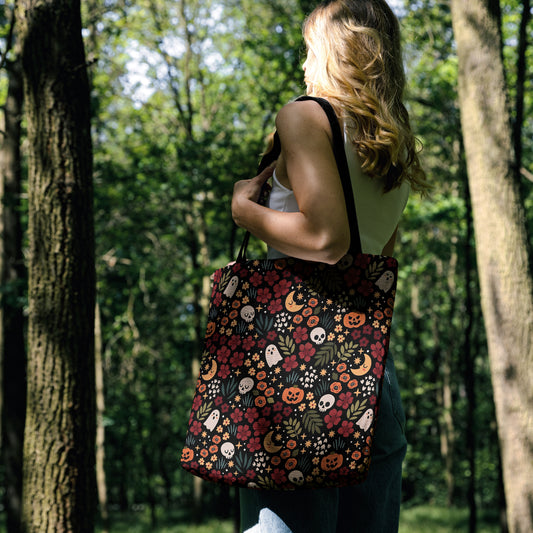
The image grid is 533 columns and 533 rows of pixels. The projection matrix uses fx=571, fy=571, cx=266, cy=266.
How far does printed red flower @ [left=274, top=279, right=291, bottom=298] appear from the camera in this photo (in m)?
1.27

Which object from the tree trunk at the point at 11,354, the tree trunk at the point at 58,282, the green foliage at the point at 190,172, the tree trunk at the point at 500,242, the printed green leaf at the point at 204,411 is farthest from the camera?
the green foliage at the point at 190,172

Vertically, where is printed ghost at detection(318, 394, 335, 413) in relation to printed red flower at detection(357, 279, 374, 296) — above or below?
below

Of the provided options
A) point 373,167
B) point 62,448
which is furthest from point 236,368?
point 62,448

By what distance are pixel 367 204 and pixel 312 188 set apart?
18 cm

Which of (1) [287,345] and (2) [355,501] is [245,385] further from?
(2) [355,501]

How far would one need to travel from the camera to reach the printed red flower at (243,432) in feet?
4.06

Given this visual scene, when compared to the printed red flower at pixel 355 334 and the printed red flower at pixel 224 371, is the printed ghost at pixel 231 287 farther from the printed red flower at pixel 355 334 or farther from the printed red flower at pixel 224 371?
the printed red flower at pixel 355 334

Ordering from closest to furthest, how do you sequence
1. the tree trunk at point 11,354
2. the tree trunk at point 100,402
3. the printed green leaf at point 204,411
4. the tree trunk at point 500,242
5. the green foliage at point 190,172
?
the printed green leaf at point 204,411 < the tree trunk at point 500,242 < the tree trunk at point 11,354 < the green foliage at point 190,172 < the tree trunk at point 100,402

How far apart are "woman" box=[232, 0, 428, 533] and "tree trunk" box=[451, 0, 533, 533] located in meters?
3.01

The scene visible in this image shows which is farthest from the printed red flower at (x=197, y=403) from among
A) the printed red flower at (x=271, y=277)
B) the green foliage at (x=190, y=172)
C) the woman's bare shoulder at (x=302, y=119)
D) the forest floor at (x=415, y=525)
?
the forest floor at (x=415, y=525)

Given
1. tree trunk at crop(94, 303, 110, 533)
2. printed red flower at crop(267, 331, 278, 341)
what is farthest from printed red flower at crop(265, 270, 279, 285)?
tree trunk at crop(94, 303, 110, 533)

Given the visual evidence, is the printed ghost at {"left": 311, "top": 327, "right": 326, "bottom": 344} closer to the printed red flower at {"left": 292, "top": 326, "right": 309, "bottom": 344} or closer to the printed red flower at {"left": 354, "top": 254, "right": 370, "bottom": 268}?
the printed red flower at {"left": 292, "top": 326, "right": 309, "bottom": 344}

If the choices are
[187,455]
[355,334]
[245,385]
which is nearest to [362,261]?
[355,334]

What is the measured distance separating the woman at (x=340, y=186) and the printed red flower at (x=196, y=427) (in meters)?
0.18
